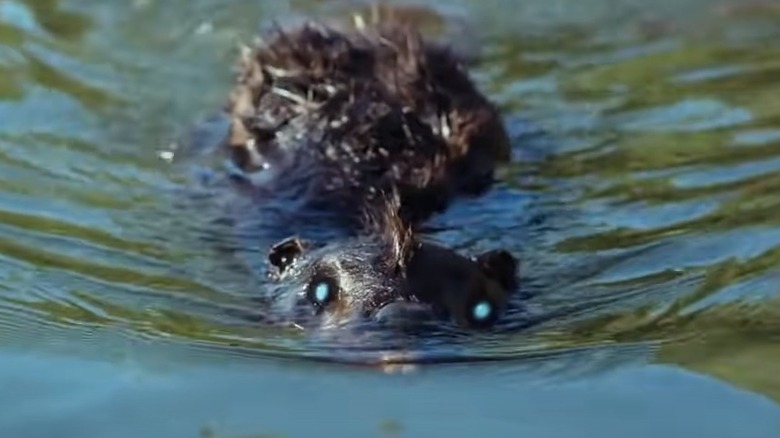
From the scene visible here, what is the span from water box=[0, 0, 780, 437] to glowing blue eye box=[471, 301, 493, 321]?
126 millimetres

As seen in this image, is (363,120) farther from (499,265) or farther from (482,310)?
(482,310)

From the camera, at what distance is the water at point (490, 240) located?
4766 millimetres

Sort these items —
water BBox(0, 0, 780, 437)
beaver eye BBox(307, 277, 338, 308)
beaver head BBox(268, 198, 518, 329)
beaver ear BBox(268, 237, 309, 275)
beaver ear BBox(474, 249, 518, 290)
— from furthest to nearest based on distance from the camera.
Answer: beaver ear BBox(268, 237, 309, 275) → beaver ear BBox(474, 249, 518, 290) → beaver eye BBox(307, 277, 338, 308) → beaver head BBox(268, 198, 518, 329) → water BBox(0, 0, 780, 437)

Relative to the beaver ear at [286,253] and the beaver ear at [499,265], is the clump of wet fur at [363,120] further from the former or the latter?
the beaver ear at [499,265]

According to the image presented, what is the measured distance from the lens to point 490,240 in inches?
265

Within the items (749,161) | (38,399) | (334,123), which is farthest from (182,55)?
(38,399)

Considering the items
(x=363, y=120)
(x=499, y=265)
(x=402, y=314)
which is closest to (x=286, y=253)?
(x=499, y=265)

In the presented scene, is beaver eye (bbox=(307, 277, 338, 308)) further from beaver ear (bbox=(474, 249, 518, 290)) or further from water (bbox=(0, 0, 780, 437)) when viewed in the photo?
beaver ear (bbox=(474, 249, 518, 290))

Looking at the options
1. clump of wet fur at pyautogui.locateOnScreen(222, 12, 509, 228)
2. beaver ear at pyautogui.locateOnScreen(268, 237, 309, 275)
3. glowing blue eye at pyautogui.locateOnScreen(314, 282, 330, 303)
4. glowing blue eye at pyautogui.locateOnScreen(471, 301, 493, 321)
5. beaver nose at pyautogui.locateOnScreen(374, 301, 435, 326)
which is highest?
clump of wet fur at pyautogui.locateOnScreen(222, 12, 509, 228)

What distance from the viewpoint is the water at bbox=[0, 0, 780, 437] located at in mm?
4766

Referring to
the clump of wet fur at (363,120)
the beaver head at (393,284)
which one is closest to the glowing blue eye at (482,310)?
the beaver head at (393,284)

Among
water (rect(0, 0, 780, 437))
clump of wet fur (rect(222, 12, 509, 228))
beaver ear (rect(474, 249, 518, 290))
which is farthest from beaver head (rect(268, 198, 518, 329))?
clump of wet fur (rect(222, 12, 509, 228))

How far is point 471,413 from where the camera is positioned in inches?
184

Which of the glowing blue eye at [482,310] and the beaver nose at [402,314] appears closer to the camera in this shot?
the beaver nose at [402,314]
